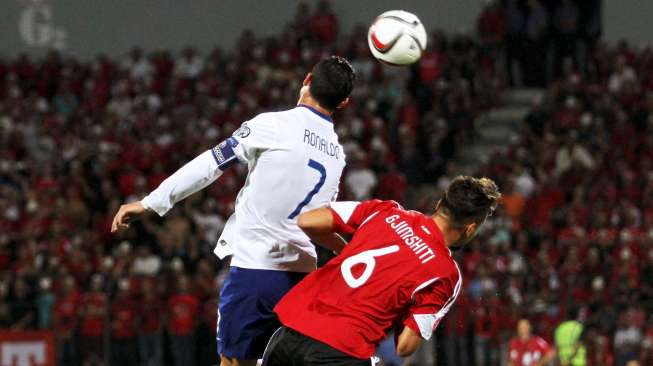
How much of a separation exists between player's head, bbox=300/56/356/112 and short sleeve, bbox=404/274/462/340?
3.60ft

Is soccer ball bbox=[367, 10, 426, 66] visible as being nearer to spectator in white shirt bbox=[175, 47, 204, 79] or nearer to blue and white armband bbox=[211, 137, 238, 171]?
blue and white armband bbox=[211, 137, 238, 171]

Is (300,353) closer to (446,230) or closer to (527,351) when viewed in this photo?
(446,230)

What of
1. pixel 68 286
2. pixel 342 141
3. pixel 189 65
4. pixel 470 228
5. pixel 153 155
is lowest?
pixel 68 286

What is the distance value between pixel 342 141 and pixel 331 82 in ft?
44.1


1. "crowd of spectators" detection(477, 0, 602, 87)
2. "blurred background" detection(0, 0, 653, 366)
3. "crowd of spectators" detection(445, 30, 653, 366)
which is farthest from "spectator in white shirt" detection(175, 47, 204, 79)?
"crowd of spectators" detection(445, 30, 653, 366)

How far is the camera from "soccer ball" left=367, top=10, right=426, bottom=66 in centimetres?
696

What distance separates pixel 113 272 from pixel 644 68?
9902 millimetres

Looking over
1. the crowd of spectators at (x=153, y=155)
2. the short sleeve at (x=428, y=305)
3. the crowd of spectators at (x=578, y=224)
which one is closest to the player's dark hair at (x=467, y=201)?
the short sleeve at (x=428, y=305)

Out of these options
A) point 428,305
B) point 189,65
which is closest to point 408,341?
point 428,305

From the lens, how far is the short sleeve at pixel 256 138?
220 inches

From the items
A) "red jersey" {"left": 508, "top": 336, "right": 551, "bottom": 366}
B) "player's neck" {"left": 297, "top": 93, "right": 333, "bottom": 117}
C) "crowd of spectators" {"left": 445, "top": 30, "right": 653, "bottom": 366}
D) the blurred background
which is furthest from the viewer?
the blurred background

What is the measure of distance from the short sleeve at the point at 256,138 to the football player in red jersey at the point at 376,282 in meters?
0.52

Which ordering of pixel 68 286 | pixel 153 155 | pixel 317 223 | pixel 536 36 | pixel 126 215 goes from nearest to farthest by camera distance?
pixel 317 223
pixel 126 215
pixel 68 286
pixel 153 155
pixel 536 36

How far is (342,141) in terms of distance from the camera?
62.4 ft
